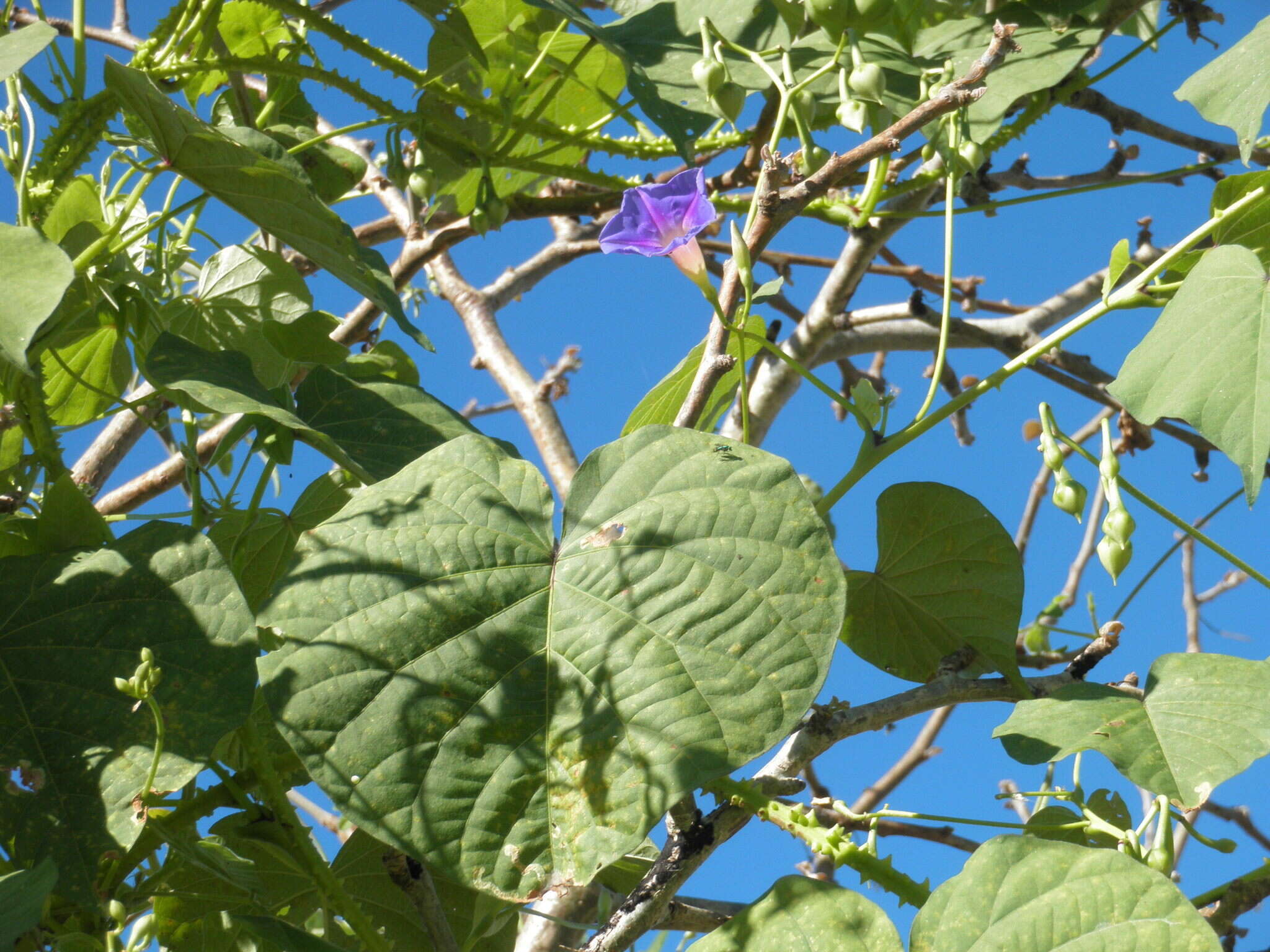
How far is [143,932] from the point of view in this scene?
684mm

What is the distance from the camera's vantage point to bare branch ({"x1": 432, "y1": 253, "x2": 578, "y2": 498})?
1.93 metres

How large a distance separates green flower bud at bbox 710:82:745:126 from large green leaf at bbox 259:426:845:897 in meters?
0.38

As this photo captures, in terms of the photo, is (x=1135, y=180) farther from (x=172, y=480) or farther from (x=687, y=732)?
(x=172, y=480)

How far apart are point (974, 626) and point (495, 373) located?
1369 millimetres

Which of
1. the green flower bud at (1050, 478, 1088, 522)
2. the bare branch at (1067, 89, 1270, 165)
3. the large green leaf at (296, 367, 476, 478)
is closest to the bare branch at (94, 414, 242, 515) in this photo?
the large green leaf at (296, 367, 476, 478)

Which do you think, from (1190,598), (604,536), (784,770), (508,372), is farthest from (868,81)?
(1190,598)

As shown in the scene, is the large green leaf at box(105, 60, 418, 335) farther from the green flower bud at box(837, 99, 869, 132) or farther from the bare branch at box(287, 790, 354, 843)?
the bare branch at box(287, 790, 354, 843)

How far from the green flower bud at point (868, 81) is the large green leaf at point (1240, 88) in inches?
11.4

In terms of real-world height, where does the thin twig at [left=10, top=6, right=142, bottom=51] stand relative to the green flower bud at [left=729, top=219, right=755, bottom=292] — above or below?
above

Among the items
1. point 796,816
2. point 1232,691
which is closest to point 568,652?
point 796,816

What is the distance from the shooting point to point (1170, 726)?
28.7 inches

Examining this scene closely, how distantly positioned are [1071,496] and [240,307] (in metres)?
0.98

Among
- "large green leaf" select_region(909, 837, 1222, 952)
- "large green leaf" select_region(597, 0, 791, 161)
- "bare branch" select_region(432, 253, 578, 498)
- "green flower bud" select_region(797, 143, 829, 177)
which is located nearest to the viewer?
"large green leaf" select_region(909, 837, 1222, 952)

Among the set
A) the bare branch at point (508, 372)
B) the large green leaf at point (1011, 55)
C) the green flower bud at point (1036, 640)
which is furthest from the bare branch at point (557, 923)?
the green flower bud at point (1036, 640)
